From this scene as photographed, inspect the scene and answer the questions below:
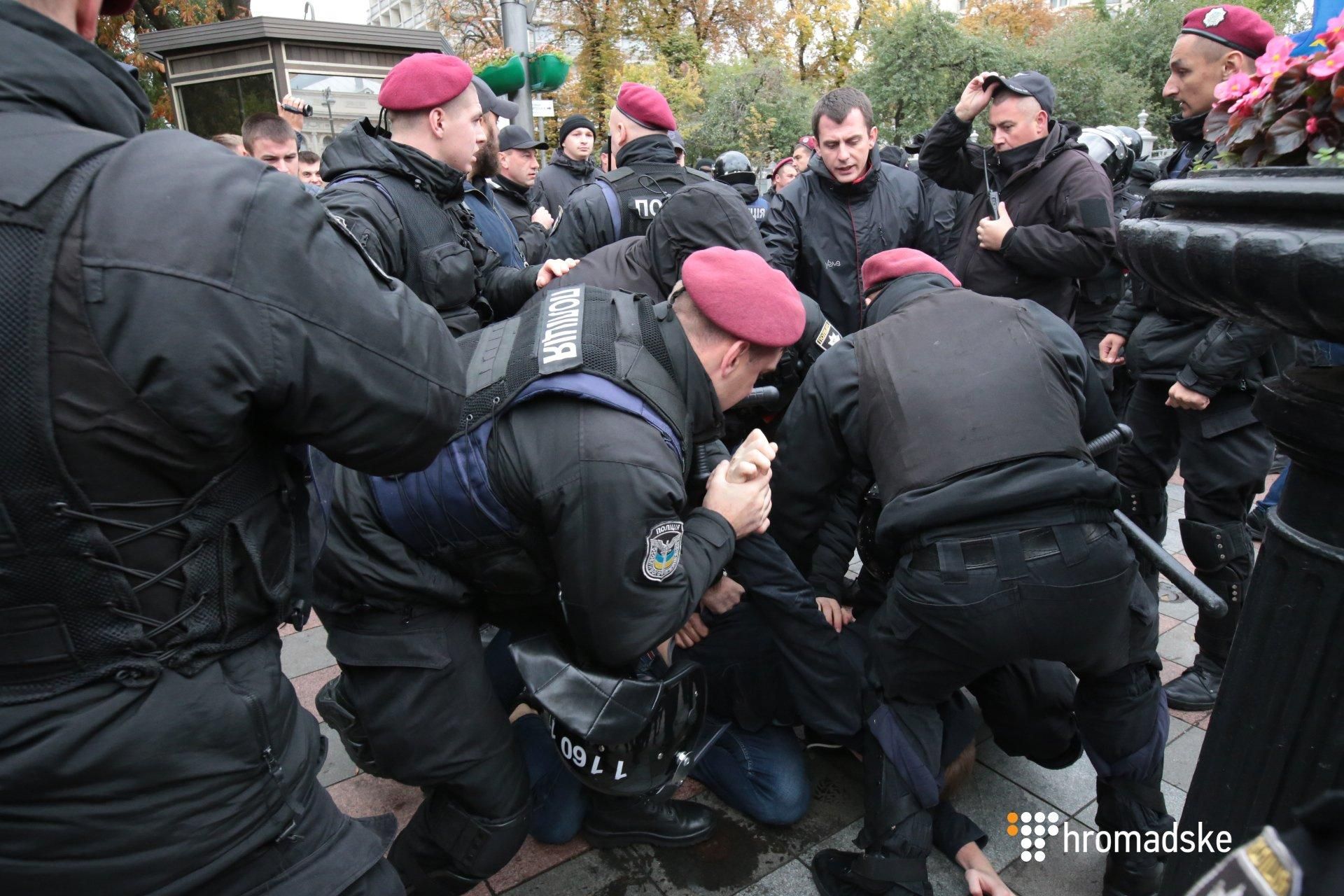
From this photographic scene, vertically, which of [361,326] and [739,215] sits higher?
[361,326]

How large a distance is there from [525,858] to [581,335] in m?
1.51

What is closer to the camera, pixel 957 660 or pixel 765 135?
pixel 957 660

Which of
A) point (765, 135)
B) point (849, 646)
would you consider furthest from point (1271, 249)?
point (765, 135)

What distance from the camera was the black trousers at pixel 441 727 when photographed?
1.81 m

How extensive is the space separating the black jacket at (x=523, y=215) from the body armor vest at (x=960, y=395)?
261 cm

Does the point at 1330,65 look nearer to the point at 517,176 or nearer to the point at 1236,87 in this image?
the point at 1236,87

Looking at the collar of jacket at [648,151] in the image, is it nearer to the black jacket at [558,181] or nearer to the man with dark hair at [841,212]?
the man with dark hair at [841,212]

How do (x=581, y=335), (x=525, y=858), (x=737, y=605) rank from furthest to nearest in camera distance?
(x=737, y=605) → (x=525, y=858) → (x=581, y=335)

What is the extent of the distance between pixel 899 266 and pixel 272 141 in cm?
407

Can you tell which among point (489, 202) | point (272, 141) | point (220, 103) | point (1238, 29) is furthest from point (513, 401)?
point (220, 103)

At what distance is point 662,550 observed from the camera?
1.63 meters

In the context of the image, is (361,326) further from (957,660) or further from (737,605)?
(737,605)

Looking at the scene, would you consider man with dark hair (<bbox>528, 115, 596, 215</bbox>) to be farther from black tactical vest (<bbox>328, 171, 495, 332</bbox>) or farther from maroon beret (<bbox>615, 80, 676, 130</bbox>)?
black tactical vest (<bbox>328, 171, 495, 332</bbox>)

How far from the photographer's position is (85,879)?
1.08 m
